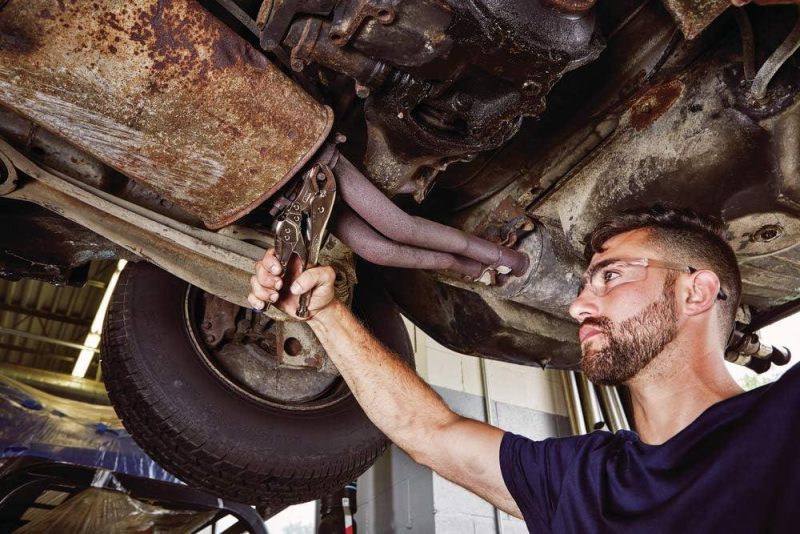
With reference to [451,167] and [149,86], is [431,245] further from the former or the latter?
[149,86]

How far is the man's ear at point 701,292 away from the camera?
1016 millimetres

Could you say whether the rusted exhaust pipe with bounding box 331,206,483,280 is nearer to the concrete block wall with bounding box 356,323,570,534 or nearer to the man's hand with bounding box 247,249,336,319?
the man's hand with bounding box 247,249,336,319

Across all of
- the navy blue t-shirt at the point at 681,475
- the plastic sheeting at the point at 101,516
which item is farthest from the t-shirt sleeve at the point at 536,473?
the plastic sheeting at the point at 101,516

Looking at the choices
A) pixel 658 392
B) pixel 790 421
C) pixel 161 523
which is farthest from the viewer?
pixel 161 523

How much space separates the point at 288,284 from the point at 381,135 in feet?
1.05

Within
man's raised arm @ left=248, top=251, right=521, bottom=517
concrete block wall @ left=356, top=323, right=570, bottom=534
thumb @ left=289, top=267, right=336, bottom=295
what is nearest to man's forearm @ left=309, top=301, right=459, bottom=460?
man's raised arm @ left=248, top=251, right=521, bottom=517

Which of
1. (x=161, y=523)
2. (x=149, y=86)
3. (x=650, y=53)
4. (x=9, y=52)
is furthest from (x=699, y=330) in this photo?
(x=161, y=523)

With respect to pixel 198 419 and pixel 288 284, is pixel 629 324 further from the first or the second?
pixel 198 419

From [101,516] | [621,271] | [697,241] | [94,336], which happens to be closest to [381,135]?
[621,271]

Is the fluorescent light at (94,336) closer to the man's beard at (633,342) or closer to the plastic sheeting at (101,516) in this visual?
the plastic sheeting at (101,516)

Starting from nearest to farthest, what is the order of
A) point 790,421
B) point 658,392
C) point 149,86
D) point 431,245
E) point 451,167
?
1. point 790,421
2. point 149,86
3. point 658,392
4. point 431,245
5. point 451,167

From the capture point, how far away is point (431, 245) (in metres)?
1.12

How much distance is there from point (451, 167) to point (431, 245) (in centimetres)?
25

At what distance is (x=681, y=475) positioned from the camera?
77 centimetres
